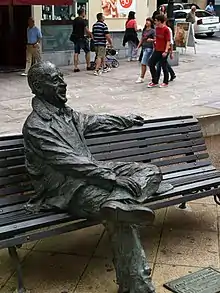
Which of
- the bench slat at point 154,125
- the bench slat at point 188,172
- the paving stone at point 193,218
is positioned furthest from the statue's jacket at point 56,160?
the paving stone at point 193,218

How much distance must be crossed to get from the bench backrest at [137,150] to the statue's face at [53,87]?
0.47 metres

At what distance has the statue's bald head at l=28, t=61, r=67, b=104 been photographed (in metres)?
4.05

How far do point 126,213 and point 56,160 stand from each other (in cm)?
72

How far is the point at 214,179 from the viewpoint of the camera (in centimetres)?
492

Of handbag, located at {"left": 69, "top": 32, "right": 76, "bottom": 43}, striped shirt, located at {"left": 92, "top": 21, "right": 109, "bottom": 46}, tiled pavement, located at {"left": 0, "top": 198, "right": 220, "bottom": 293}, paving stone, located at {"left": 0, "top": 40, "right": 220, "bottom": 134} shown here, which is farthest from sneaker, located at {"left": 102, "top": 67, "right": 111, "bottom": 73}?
tiled pavement, located at {"left": 0, "top": 198, "right": 220, "bottom": 293}

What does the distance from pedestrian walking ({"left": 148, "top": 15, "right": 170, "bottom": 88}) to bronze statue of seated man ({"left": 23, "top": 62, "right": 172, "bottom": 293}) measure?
28.3 ft

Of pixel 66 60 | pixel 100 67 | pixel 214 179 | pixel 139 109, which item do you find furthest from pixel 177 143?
pixel 66 60

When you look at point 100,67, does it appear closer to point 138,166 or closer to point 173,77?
point 173,77

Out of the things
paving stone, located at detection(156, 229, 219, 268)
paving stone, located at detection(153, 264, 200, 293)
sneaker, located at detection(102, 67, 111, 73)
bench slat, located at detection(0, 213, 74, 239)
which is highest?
bench slat, located at detection(0, 213, 74, 239)

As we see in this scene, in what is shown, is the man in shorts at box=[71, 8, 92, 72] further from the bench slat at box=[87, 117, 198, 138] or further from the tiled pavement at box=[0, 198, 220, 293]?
the tiled pavement at box=[0, 198, 220, 293]

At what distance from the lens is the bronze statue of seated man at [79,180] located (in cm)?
369

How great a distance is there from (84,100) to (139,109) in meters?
1.64

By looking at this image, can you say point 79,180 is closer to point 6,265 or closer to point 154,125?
point 6,265

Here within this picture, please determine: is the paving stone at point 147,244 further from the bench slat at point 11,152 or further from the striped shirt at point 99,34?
the striped shirt at point 99,34
